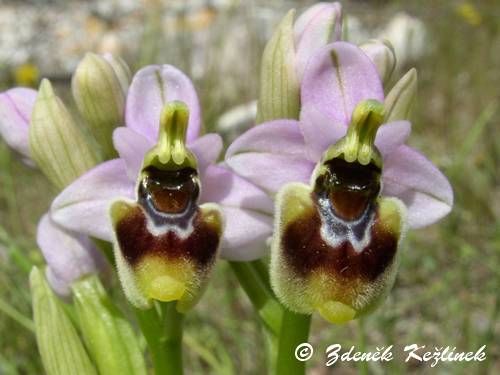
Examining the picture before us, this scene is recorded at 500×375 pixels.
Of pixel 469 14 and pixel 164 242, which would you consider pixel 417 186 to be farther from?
pixel 469 14

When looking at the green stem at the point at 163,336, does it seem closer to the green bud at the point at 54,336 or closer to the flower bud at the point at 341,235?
the green bud at the point at 54,336

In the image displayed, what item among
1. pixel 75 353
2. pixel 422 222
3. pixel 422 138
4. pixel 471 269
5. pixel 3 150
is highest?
pixel 422 222

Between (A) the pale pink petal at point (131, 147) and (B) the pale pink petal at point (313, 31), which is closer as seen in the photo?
(A) the pale pink petal at point (131, 147)

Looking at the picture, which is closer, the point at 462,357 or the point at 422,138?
the point at 462,357

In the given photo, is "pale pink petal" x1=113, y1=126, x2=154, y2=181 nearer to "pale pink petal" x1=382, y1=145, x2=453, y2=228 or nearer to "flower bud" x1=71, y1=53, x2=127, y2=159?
"flower bud" x1=71, y1=53, x2=127, y2=159

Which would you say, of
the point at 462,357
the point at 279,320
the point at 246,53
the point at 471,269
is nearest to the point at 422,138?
the point at 246,53

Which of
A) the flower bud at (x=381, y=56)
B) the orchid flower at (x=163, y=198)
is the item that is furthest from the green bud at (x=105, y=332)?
the flower bud at (x=381, y=56)

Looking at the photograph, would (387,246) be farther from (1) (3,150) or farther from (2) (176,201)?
(1) (3,150)
